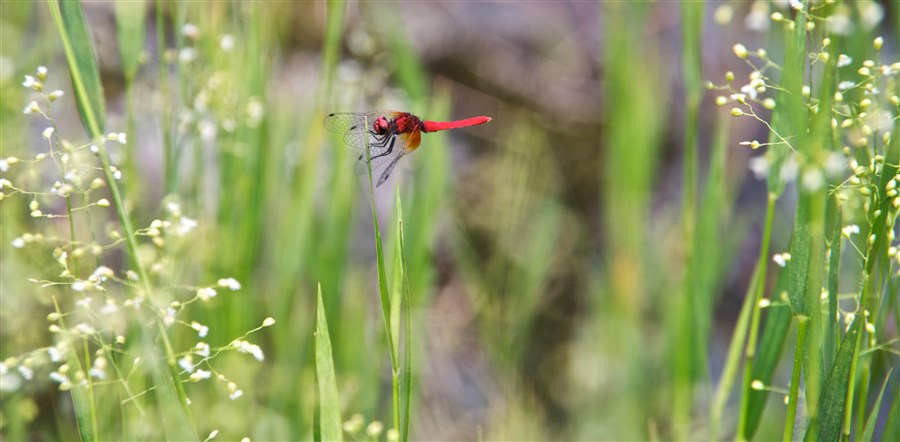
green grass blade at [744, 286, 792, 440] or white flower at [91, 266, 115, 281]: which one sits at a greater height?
white flower at [91, 266, 115, 281]

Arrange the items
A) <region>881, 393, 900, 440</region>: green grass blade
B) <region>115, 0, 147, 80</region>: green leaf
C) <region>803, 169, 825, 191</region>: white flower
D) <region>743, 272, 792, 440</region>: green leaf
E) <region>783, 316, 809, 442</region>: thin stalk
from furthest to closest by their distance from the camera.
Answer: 1. <region>115, 0, 147, 80</region>: green leaf
2. <region>743, 272, 792, 440</region>: green leaf
3. <region>881, 393, 900, 440</region>: green grass blade
4. <region>783, 316, 809, 442</region>: thin stalk
5. <region>803, 169, 825, 191</region>: white flower

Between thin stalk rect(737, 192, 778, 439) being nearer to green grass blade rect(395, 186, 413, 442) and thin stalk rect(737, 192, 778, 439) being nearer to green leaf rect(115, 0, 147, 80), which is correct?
green grass blade rect(395, 186, 413, 442)

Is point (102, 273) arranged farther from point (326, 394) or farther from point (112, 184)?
point (326, 394)

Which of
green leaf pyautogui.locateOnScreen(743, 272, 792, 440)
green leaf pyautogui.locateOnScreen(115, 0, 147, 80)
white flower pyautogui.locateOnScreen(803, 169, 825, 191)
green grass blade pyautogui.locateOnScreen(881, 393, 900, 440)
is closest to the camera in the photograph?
white flower pyautogui.locateOnScreen(803, 169, 825, 191)

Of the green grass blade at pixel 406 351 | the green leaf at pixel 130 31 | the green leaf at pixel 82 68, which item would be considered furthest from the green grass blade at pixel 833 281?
the green leaf at pixel 130 31

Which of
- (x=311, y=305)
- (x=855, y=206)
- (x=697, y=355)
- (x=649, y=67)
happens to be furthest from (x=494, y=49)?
(x=855, y=206)

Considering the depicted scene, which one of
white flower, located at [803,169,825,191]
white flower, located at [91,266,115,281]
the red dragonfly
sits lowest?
white flower, located at [91,266,115,281]

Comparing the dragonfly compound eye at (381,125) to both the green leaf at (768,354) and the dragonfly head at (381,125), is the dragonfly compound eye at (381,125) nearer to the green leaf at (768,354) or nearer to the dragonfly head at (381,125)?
the dragonfly head at (381,125)

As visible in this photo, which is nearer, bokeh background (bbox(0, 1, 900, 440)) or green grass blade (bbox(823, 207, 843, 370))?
green grass blade (bbox(823, 207, 843, 370))

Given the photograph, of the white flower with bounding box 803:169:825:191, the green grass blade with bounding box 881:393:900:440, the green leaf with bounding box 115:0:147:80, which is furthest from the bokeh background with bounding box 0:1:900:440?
the white flower with bounding box 803:169:825:191
